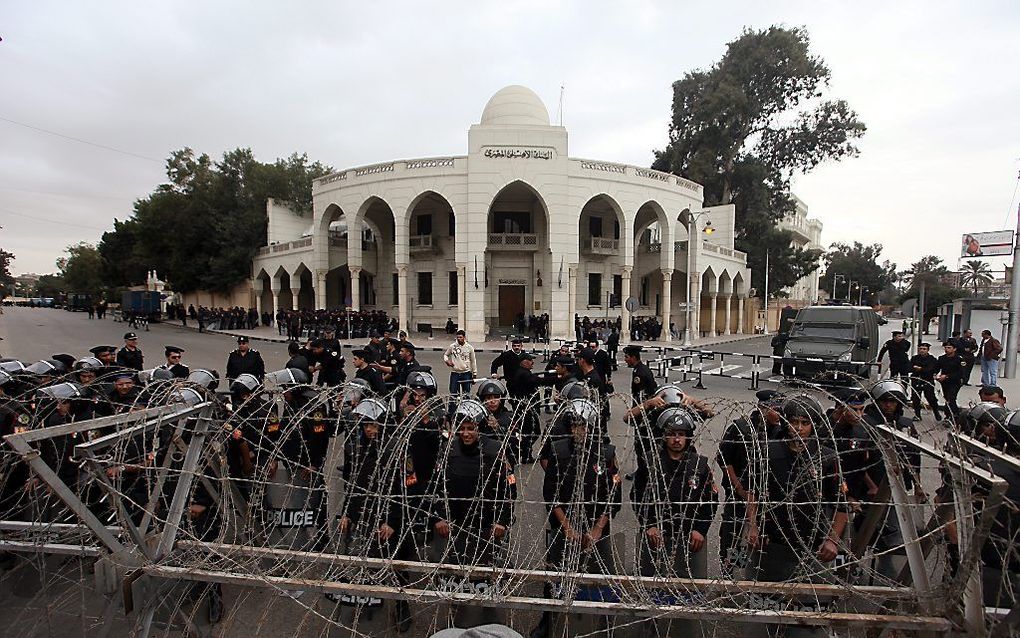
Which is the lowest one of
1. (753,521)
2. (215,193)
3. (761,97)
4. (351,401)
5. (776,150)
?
(753,521)

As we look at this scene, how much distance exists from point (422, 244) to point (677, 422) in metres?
29.3

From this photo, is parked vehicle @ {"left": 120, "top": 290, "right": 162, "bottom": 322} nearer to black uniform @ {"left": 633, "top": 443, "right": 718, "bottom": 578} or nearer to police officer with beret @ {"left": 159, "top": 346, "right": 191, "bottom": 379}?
police officer with beret @ {"left": 159, "top": 346, "right": 191, "bottom": 379}

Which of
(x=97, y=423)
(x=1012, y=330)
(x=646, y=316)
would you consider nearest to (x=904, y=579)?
(x=97, y=423)

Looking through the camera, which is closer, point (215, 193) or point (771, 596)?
point (771, 596)

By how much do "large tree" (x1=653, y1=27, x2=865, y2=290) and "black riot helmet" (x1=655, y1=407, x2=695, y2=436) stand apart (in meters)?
42.1

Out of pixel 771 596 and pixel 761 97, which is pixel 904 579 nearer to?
pixel 771 596

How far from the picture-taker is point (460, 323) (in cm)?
2853

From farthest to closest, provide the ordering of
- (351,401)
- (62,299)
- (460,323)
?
1. (62,299)
2. (460,323)
3. (351,401)

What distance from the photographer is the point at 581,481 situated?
3229 mm

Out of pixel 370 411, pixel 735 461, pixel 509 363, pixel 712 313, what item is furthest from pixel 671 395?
pixel 712 313

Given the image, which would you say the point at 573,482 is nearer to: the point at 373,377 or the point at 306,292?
the point at 373,377

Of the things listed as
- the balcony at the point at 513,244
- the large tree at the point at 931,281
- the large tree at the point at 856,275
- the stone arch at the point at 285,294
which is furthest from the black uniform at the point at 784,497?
the large tree at the point at 856,275

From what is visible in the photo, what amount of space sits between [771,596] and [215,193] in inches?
1745

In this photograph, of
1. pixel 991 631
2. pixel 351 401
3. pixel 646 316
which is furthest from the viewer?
pixel 646 316
